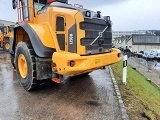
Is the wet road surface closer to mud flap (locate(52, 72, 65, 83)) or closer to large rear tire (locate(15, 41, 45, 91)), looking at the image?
large rear tire (locate(15, 41, 45, 91))

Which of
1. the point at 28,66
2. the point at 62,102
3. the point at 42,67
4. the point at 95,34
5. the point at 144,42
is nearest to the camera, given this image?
the point at 62,102

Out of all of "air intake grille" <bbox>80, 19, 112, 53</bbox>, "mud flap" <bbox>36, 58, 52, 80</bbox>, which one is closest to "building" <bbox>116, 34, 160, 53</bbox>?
"air intake grille" <bbox>80, 19, 112, 53</bbox>

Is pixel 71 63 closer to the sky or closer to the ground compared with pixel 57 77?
closer to the sky

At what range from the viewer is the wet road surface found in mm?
4430

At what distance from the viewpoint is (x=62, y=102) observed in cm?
522

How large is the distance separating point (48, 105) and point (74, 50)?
149 cm

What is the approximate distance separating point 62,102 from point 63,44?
4.85ft

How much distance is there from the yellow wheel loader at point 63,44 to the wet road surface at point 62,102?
1.70ft

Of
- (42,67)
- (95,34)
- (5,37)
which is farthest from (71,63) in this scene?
(5,37)

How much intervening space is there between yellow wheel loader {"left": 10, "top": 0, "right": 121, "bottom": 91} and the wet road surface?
0.52 meters

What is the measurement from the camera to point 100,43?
572 cm

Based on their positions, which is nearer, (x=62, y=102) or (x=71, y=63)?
(x=71, y=63)

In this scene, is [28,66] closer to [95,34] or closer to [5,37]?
[95,34]

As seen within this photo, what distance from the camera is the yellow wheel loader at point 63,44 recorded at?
4953 millimetres
